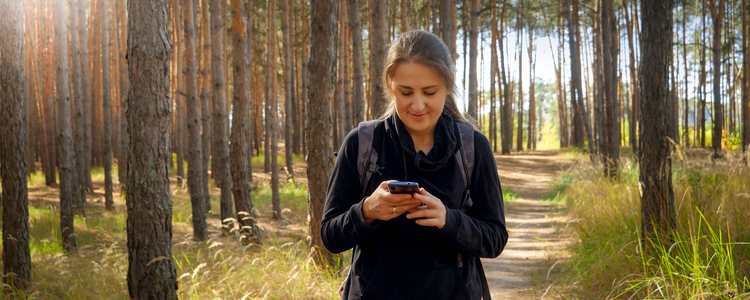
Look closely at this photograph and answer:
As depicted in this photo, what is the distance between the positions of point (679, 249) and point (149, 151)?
3.92m

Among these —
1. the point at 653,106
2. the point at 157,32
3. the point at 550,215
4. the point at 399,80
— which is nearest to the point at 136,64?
the point at 157,32

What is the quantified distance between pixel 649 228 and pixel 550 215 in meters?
4.88

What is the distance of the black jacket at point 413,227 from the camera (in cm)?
152

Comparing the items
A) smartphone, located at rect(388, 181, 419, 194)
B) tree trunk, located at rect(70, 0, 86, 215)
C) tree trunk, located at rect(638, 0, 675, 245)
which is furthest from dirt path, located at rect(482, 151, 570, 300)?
tree trunk, located at rect(70, 0, 86, 215)

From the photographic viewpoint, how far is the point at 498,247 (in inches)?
61.1

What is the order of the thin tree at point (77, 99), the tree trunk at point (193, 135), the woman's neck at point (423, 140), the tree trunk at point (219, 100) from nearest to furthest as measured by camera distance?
the woman's neck at point (423, 140) → the tree trunk at point (219, 100) → the tree trunk at point (193, 135) → the thin tree at point (77, 99)

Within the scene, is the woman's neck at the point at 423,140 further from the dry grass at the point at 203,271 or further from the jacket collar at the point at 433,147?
the dry grass at the point at 203,271

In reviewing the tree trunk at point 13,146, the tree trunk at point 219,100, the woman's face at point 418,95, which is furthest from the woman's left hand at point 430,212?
the tree trunk at point 219,100

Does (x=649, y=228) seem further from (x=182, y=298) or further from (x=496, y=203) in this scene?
(x=182, y=298)

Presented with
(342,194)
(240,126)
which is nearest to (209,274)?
(240,126)

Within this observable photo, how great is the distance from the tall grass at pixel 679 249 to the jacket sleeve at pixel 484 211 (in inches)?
77.4

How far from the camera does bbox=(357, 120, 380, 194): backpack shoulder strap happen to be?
1577 mm

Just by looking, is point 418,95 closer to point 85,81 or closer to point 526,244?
point 526,244

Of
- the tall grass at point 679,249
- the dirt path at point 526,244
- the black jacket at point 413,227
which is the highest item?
the black jacket at point 413,227
